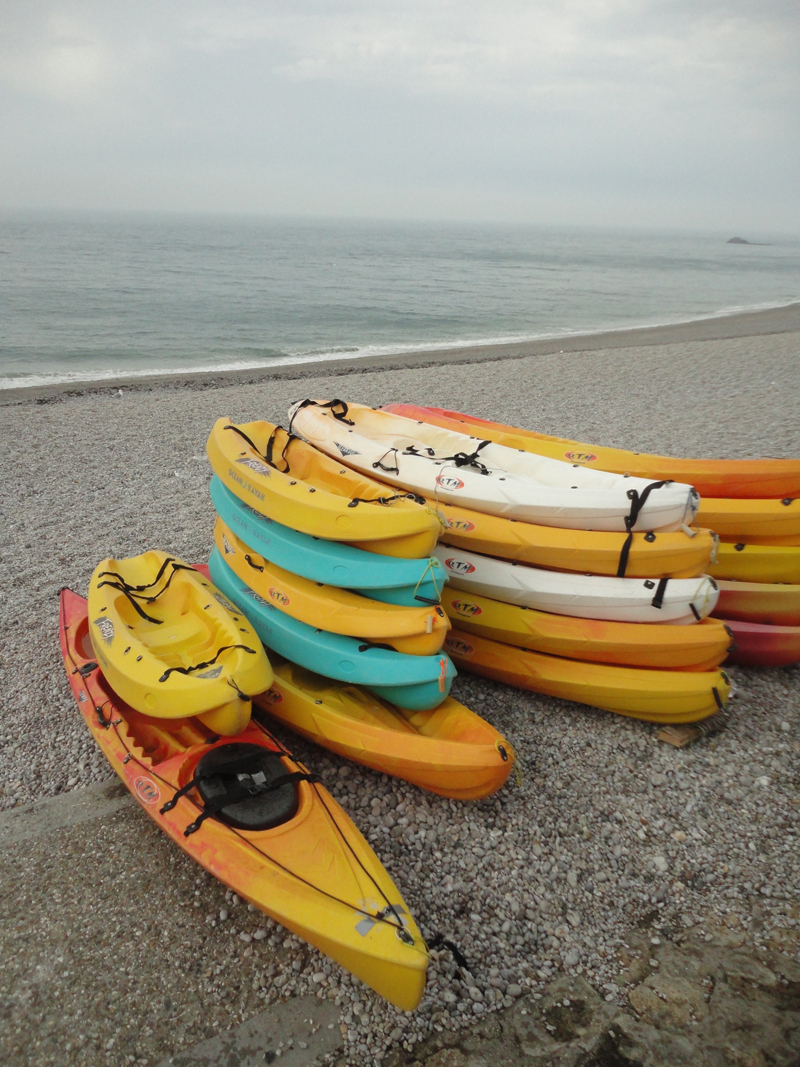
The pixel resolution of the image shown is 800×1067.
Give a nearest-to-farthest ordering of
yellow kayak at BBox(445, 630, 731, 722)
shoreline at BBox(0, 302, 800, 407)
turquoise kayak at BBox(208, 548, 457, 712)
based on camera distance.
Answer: turquoise kayak at BBox(208, 548, 457, 712) < yellow kayak at BBox(445, 630, 731, 722) < shoreline at BBox(0, 302, 800, 407)

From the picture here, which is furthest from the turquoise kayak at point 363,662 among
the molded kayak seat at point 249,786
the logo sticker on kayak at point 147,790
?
the logo sticker on kayak at point 147,790

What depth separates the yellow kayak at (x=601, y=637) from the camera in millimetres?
3482

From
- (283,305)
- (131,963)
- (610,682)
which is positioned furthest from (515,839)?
(283,305)

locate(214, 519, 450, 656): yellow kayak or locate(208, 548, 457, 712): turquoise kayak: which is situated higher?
locate(214, 519, 450, 656): yellow kayak

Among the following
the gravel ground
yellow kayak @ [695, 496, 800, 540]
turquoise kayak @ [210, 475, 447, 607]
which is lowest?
the gravel ground

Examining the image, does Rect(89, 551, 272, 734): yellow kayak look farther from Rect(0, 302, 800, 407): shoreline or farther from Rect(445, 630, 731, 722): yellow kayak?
Rect(0, 302, 800, 407): shoreline

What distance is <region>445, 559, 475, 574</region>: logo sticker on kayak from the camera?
3809mm

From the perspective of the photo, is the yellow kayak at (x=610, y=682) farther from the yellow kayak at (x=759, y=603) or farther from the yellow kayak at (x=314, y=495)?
the yellow kayak at (x=314, y=495)

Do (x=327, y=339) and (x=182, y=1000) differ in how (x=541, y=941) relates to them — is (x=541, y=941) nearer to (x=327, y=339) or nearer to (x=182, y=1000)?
(x=182, y=1000)

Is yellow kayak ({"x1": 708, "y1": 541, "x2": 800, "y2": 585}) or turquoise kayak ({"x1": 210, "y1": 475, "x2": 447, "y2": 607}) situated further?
yellow kayak ({"x1": 708, "y1": 541, "x2": 800, "y2": 585})

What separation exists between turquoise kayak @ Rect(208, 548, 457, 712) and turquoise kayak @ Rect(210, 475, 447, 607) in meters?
0.27

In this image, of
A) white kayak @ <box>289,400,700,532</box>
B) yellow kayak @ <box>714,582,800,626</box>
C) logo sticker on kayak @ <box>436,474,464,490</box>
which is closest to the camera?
white kayak @ <box>289,400,700,532</box>

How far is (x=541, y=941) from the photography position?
8.20 ft

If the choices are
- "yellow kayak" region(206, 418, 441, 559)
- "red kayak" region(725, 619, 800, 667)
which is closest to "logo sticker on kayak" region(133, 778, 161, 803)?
"yellow kayak" region(206, 418, 441, 559)
